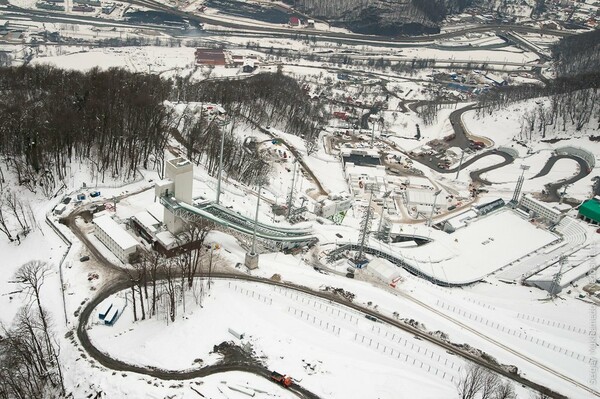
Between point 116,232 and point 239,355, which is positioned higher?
point 116,232

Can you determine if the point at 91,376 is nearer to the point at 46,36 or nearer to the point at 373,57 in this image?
the point at 46,36

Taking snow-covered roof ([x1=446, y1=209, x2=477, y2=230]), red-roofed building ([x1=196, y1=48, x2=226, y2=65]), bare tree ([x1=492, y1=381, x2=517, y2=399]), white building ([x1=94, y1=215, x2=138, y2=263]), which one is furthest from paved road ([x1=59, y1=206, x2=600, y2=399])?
red-roofed building ([x1=196, y1=48, x2=226, y2=65])

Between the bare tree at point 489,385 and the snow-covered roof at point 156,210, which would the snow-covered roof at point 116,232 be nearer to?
the snow-covered roof at point 156,210

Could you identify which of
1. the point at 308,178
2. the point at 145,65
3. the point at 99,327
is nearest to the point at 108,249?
the point at 99,327

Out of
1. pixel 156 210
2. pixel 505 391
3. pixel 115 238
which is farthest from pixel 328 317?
pixel 156 210

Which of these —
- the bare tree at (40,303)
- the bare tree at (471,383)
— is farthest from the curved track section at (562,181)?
the bare tree at (40,303)

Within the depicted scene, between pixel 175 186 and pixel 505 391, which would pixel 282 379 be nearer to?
pixel 505 391
